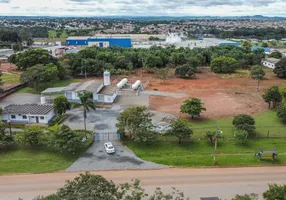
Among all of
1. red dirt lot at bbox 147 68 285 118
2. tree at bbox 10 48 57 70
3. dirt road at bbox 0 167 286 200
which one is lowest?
dirt road at bbox 0 167 286 200

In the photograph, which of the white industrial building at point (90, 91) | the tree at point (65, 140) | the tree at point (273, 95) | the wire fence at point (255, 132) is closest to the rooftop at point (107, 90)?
the white industrial building at point (90, 91)

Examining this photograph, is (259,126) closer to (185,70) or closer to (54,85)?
(185,70)

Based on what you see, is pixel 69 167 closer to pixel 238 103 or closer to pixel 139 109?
pixel 139 109

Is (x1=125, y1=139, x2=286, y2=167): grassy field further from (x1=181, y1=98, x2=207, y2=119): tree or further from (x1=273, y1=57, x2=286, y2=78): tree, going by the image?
(x1=273, y1=57, x2=286, y2=78): tree

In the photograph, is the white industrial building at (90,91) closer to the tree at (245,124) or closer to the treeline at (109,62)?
the treeline at (109,62)

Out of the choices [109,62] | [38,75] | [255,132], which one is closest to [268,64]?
[109,62]

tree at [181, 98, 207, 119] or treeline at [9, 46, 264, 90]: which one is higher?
treeline at [9, 46, 264, 90]

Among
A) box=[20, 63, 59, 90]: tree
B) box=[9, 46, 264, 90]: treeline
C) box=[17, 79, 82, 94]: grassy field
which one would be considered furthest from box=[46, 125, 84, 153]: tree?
box=[17, 79, 82, 94]: grassy field
